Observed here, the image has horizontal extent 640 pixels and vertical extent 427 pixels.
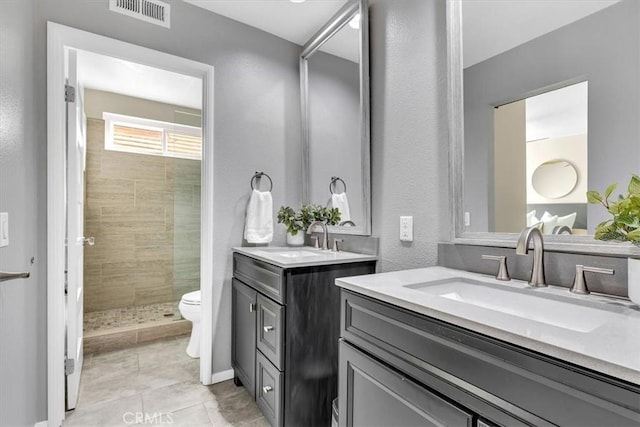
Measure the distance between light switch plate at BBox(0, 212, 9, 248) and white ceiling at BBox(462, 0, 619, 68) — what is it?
1.85 metres

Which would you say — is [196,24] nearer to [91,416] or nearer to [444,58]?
[444,58]

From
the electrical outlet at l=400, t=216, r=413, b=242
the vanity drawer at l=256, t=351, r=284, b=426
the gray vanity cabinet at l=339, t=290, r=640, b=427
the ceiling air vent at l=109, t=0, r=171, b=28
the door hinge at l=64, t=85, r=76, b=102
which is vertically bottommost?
the vanity drawer at l=256, t=351, r=284, b=426

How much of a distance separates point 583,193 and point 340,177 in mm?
1305

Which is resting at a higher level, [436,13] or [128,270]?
Answer: [436,13]

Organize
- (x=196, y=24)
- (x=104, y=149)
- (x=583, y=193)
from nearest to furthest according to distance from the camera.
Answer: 1. (x=583, y=193)
2. (x=196, y=24)
3. (x=104, y=149)

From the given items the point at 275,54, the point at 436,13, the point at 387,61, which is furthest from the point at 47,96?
the point at 436,13

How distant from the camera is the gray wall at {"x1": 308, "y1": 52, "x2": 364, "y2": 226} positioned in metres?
1.93

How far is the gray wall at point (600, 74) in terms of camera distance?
94 centimetres

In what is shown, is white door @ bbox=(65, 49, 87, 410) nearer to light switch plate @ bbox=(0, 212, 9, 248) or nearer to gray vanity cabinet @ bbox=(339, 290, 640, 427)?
light switch plate @ bbox=(0, 212, 9, 248)

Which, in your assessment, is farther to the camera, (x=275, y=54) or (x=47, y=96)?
(x=275, y=54)

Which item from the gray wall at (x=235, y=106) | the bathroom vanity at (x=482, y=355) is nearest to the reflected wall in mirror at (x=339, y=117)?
the gray wall at (x=235, y=106)

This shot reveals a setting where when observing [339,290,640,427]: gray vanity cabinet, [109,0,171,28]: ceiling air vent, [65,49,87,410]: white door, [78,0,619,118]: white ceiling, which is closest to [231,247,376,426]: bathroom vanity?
[339,290,640,427]: gray vanity cabinet

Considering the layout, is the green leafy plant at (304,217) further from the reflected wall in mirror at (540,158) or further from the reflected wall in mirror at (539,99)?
the reflected wall in mirror at (540,158)

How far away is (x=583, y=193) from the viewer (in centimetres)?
103
